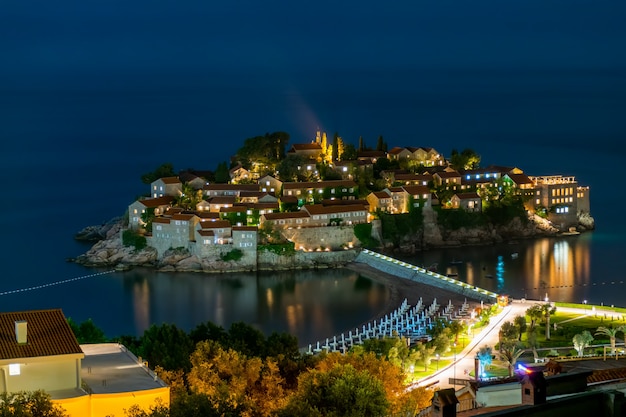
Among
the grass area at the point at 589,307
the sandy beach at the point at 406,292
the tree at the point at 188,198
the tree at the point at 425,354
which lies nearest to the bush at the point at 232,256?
the tree at the point at 188,198

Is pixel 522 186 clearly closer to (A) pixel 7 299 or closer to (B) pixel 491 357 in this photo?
(A) pixel 7 299

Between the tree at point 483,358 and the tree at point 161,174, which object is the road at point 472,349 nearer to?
the tree at point 483,358

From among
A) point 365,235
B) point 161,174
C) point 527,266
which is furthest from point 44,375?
point 161,174

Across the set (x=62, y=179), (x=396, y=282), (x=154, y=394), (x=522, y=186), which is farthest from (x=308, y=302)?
(x=62, y=179)

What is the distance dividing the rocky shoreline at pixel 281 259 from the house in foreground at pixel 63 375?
1794 centimetres

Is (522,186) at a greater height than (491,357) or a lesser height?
greater

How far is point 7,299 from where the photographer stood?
2527 cm

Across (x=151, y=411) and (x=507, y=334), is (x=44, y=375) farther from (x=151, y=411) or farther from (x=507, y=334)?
(x=507, y=334)

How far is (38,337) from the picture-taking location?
938 cm

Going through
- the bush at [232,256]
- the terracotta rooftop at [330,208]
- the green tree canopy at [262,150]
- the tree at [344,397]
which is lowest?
the bush at [232,256]

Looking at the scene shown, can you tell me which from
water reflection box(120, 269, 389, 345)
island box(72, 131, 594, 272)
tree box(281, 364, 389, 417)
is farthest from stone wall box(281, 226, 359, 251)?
tree box(281, 364, 389, 417)

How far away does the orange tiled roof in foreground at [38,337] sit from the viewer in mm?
9102

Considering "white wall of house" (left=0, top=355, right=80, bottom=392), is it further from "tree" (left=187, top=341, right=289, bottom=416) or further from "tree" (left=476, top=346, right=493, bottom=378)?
"tree" (left=476, top=346, right=493, bottom=378)

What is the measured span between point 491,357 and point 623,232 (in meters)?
17.8
